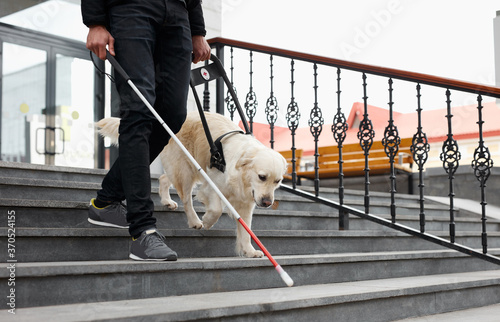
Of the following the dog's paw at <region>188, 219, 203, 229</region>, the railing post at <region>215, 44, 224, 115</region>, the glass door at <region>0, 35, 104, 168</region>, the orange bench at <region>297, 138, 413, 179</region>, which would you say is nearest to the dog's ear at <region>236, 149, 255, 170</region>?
the dog's paw at <region>188, 219, 203, 229</region>

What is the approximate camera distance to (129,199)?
2.09 meters

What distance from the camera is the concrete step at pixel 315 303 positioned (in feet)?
5.34

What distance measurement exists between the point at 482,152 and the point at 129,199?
94.1 inches

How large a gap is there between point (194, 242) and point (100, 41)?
1.01 metres

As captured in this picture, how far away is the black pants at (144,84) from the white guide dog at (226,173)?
0.41 metres

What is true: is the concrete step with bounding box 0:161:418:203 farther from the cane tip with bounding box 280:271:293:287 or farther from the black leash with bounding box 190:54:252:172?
the cane tip with bounding box 280:271:293:287

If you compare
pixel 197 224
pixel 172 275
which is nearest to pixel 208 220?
pixel 197 224

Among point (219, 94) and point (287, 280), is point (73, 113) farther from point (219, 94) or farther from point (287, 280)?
point (287, 280)

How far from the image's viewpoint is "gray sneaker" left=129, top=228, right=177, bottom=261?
2.04 m

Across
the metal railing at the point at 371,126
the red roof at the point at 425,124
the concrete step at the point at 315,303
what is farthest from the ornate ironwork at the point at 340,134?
the red roof at the point at 425,124

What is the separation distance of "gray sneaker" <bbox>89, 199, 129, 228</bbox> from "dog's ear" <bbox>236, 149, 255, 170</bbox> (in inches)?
23.8

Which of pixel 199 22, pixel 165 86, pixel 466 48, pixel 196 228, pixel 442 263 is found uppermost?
pixel 466 48

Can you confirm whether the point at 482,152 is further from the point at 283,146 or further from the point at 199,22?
the point at 283,146

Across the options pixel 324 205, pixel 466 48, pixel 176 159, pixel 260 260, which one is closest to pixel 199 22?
pixel 176 159
